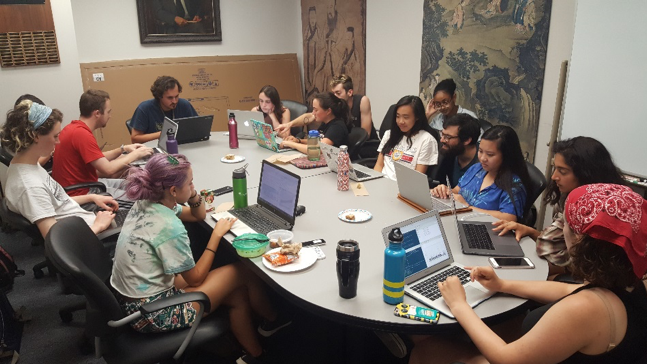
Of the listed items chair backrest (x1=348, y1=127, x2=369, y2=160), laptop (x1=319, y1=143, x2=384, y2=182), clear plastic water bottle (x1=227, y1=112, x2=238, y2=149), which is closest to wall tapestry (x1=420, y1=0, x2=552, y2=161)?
chair backrest (x1=348, y1=127, x2=369, y2=160)

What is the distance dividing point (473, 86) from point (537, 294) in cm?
277

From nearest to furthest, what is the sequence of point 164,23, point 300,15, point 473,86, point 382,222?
point 382,222 < point 473,86 < point 164,23 < point 300,15

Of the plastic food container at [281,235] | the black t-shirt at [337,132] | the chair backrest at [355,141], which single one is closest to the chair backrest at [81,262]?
the plastic food container at [281,235]

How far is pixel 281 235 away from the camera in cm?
203

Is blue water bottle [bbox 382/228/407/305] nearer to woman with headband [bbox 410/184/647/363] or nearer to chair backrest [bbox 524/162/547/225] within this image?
woman with headband [bbox 410/184/647/363]

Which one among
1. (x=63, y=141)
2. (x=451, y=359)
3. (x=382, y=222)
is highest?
(x=63, y=141)

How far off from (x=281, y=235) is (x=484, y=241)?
88 centimetres

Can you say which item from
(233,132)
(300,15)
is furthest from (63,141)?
(300,15)

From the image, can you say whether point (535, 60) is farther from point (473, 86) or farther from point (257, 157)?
point (257, 157)

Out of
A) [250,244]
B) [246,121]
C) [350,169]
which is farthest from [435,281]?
[246,121]

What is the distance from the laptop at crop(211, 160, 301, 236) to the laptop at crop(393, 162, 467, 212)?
1.92 feet

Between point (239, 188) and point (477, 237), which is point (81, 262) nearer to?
point (239, 188)

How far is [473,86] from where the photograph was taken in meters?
3.94

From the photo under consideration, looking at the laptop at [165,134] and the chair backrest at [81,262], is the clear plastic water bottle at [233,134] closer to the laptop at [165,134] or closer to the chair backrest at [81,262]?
the laptop at [165,134]
